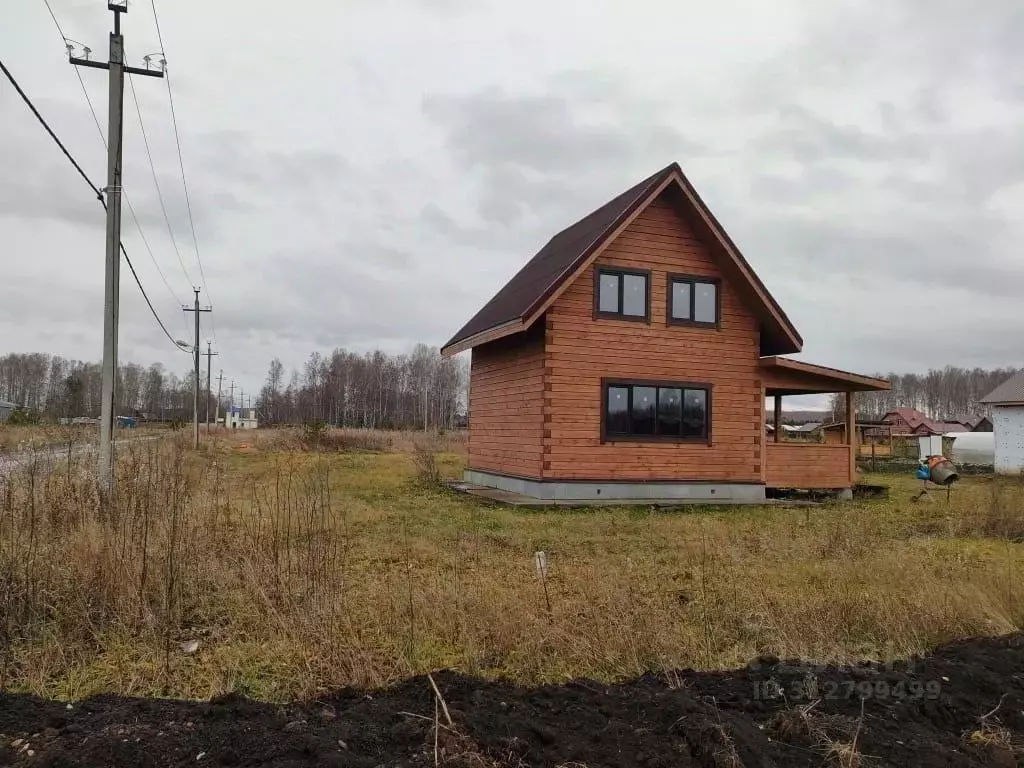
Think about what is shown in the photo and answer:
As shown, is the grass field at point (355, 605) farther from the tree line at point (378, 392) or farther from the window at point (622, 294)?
the tree line at point (378, 392)

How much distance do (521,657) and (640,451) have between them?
36.7 ft

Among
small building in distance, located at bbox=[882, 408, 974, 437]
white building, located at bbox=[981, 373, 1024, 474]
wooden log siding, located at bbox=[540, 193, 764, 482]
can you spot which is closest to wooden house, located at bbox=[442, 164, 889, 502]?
wooden log siding, located at bbox=[540, 193, 764, 482]

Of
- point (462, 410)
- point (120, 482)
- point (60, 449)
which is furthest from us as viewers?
point (462, 410)

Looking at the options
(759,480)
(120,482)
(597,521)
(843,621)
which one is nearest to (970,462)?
(759,480)

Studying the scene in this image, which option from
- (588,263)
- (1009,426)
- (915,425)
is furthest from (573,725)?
(915,425)

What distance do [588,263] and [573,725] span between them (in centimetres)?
1199

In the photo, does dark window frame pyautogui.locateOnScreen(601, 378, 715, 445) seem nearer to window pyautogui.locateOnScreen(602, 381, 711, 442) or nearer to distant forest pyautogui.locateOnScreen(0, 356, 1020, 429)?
window pyautogui.locateOnScreen(602, 381, 711, 442)

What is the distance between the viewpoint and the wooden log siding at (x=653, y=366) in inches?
587

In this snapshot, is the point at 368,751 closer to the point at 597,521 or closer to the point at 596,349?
the point at 597,521

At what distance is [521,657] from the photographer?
4.60m

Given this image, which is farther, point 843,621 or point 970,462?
point 970,462

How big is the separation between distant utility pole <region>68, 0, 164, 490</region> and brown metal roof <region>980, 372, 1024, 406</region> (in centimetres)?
3003

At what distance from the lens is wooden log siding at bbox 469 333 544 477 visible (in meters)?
15.2

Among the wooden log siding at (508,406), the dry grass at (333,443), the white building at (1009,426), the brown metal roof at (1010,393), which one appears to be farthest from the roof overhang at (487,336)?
the brown metal roof at (1010,393)
